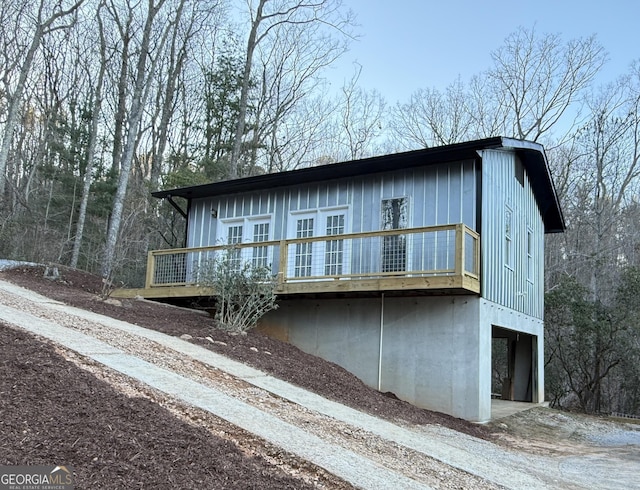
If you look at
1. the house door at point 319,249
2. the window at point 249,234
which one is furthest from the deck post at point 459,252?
the window at point 249,234

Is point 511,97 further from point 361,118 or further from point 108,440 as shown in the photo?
point 108,440

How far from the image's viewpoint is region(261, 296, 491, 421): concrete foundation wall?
9609 mm

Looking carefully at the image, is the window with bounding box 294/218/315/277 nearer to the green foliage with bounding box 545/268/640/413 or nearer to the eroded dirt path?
the eroded dirt path

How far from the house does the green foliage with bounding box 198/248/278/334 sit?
1124 millimetres

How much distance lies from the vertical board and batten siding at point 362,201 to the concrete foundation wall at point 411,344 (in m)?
1.35

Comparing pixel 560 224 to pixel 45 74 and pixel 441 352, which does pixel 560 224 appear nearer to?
pixel 441 352

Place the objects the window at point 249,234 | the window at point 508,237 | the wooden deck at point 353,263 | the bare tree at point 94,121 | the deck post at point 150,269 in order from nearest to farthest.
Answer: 1. the wooden deck at point 353,263
2. the window at point 508,237
3. the window at point 249,234
4. the deck post at point 150,269
5. the bare tree at point 94,121

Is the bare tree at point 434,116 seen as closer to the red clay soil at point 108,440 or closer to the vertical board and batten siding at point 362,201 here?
the vertical board and batten siding at point 362,201

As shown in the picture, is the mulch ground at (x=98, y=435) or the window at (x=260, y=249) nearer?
the mulch ground at (x=98, y=435)

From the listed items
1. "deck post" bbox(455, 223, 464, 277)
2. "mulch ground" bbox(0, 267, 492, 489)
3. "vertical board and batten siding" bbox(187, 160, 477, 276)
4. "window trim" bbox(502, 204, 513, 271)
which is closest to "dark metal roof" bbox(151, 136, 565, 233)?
"vertical board and batten siding" bbox(187, 160, 477, 276)

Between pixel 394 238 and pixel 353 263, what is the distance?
0.99m

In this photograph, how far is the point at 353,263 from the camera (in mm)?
11133

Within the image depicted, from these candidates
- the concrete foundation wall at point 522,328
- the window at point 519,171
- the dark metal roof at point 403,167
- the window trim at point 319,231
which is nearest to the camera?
the concrete foundation wall at point 522,328

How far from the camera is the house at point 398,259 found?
9.76 m
